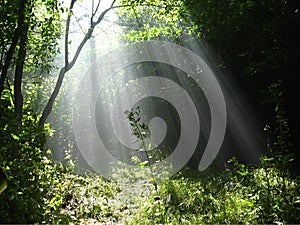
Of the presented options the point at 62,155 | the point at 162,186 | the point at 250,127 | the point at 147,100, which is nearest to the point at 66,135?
the point at 62,155

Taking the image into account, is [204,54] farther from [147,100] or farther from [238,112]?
[147,100]

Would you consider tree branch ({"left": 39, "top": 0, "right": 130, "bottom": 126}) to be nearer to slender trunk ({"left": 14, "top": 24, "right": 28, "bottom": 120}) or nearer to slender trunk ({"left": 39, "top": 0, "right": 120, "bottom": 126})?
slender trunk ({"left": 39, "top": 0, "right": 120, "bottom": 126})

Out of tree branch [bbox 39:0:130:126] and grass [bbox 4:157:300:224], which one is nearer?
grass [bbox 4:157:300:224]

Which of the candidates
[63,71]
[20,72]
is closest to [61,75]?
[63,71]

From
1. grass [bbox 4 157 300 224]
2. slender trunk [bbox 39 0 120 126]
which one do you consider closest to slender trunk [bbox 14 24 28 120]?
slender trunk [bbox 39 0 120 126]

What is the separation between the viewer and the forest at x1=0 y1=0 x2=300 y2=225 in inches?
139

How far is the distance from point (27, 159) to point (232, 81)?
18.5ft

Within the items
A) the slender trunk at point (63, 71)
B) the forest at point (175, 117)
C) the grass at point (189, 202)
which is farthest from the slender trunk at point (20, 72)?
the grass at point (189, 202)

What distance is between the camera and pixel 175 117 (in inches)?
386

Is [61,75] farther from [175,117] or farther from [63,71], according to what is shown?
[175,117]

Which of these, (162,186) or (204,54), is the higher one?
(204,54)

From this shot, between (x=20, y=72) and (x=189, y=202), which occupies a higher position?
(x=20, y=72)

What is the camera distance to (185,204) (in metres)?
4.05

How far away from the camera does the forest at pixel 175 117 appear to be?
11.5 feet
